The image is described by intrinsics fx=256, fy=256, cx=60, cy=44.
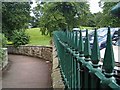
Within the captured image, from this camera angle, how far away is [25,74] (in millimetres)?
9438

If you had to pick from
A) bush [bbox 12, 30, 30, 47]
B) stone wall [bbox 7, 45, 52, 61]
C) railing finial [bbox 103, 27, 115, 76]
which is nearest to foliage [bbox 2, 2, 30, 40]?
bush [bbox 12, 30, 30, 47]

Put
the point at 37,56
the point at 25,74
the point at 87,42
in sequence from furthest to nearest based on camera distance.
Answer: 1. the point at 37,56
2. the point at 25,74
3. the point at 87,42

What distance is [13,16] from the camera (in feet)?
57.0

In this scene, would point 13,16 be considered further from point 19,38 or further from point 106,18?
point 106,18

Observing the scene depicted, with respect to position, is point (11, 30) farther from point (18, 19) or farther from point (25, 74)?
point (25, 74)

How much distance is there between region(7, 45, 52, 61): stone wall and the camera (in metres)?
14.2

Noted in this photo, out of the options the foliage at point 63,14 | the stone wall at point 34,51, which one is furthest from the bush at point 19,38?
the foliage at point 63,14

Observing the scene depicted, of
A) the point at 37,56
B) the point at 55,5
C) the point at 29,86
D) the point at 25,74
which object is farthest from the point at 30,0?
the point at 29,86

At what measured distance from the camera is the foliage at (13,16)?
17281mm

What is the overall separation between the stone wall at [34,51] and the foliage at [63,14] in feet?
8.04

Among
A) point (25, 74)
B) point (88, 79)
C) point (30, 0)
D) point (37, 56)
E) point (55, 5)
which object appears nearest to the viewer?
point (88, 79)

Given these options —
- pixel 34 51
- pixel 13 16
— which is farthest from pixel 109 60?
pixel 13 16

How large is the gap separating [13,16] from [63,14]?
3.39m

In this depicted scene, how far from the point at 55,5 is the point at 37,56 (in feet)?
13.5
